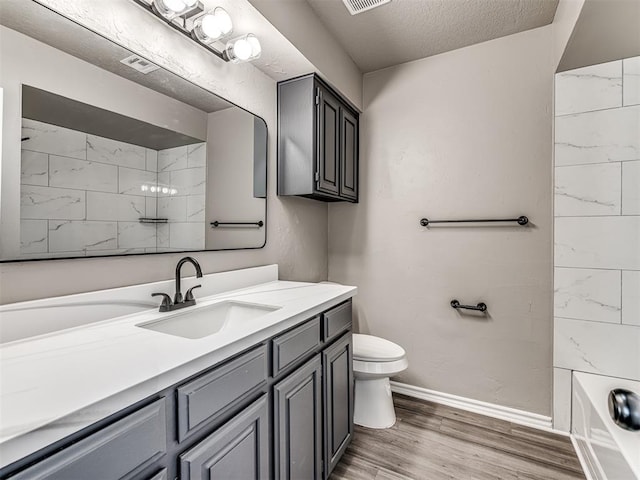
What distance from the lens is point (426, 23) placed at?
1.93 m

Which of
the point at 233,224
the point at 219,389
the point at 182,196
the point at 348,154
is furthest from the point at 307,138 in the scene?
the point at 219,389

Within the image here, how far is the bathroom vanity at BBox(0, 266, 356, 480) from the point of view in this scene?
558 mm

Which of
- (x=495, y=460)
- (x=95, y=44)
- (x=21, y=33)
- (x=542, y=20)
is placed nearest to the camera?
(x=21, y=33)

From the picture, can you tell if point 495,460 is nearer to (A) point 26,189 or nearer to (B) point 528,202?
(B) point 528,202

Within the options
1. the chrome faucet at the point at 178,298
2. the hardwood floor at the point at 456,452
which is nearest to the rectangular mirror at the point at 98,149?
the chrome faucet at the point at 178,298

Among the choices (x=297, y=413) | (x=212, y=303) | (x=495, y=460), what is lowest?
(x=495, y=460)

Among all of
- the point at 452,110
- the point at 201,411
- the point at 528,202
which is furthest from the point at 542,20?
the point at 201,411

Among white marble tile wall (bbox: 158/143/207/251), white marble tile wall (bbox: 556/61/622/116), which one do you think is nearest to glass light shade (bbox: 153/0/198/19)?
white marble tile wall (bbox: 158/143/207/251)

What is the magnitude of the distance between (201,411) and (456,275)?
6.09 ft

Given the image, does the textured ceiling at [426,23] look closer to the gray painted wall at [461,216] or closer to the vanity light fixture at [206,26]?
the gray painted wall at [461,216]

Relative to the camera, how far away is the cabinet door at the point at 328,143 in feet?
6.46

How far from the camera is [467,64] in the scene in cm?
216

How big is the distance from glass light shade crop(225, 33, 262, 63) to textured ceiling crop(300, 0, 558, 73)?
0.53 metres

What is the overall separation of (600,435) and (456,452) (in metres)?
0.66
